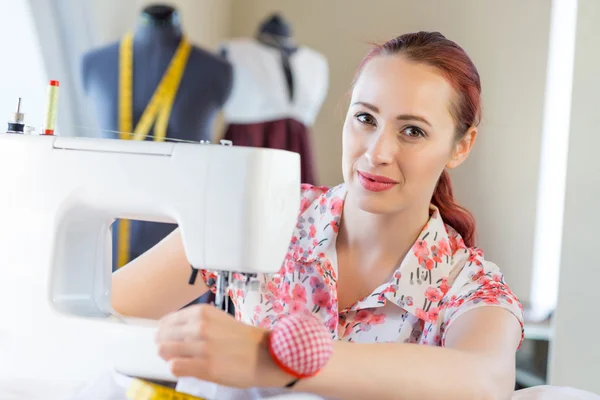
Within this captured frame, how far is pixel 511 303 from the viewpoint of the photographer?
127 cm

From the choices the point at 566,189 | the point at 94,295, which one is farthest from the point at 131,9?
the point at 94,295

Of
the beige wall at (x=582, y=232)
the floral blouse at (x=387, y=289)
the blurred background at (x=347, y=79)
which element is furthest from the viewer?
the blurred background at (x=347, y=79)

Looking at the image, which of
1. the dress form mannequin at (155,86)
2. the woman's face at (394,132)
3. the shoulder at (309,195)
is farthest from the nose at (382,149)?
the dress form mannequin at (155,86)

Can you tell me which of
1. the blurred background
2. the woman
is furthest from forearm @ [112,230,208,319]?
the blurred background

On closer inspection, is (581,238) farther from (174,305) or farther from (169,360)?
(169,360)

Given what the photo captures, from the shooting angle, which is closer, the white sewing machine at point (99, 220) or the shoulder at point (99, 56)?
the white sewing machine at point (99, 220)

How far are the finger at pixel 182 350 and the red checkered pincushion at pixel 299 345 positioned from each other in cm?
8

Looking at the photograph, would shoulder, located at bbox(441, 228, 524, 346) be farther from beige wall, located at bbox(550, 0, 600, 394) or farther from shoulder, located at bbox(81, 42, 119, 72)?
shoulder, located at bbox(81, 42, 119, 72)

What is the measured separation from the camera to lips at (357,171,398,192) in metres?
1.35

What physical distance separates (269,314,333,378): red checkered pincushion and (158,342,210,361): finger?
0.08m

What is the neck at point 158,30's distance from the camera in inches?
103

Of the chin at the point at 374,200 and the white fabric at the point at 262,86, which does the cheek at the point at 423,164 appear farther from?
the white fabric at the point at 262,86

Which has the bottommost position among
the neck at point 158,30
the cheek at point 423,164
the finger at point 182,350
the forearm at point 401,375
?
the forearm at point 401,375

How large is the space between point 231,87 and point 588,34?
3.92ft
